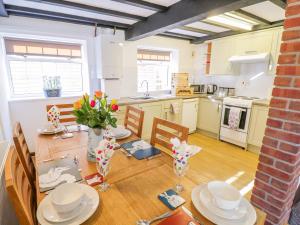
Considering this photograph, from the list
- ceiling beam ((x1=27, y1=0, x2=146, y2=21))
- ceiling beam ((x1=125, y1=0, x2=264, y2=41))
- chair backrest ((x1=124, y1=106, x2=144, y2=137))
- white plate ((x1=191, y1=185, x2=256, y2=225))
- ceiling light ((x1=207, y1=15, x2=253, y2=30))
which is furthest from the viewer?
ceiling light ((x1=207, y1=15, x2=253, y2=30))

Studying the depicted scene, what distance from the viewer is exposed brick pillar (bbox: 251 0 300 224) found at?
104 centimetres

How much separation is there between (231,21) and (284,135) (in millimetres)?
2122

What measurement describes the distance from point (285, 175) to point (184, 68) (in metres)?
3.42

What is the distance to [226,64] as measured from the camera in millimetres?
3365

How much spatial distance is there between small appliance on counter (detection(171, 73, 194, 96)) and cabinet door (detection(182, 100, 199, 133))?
27cm

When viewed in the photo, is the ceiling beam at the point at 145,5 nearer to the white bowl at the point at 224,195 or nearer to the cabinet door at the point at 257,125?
the white bowl at the point at 224,195

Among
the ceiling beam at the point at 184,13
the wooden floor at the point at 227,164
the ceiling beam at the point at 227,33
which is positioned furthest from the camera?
the ceiling beam at the point at 227,33

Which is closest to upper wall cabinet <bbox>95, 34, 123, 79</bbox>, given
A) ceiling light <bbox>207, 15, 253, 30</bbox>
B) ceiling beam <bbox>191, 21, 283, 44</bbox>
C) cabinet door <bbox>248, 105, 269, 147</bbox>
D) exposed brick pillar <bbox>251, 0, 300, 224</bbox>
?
ceiling light <bbox>207, 15, 253, 30</bbox>

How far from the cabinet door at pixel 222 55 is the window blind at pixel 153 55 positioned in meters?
1.03

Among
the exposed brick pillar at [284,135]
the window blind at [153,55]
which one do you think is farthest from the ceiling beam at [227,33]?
the exposed brick pillar at [284,135]

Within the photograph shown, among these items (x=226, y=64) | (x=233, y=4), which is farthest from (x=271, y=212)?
(x=226, y=64)

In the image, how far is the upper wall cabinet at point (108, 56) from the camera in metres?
2.70

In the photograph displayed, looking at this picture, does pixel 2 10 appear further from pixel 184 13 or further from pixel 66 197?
pixel 66 197

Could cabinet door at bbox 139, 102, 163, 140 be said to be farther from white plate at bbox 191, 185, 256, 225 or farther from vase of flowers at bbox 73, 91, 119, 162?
white plate at bbox 191, 185, 256, 225
